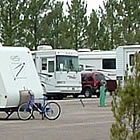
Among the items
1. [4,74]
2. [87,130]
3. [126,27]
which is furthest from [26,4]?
[87,130]

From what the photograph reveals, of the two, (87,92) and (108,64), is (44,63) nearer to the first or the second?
(87,92)

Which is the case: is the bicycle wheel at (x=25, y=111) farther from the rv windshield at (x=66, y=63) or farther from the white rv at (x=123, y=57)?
the rv windshield at (x=66, y=63)

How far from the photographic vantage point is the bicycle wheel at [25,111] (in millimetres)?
19859

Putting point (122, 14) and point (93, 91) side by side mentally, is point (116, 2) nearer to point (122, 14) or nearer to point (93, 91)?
point (122, 14)

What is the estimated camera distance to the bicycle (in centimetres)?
1986

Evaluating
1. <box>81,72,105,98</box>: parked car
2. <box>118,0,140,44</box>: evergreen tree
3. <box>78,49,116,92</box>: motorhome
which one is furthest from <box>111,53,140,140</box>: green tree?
<box>118,0,140,44</box>: evergreen tree

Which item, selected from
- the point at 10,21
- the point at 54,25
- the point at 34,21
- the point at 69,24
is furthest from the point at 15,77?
the point at 69,24

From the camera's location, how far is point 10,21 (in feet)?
149

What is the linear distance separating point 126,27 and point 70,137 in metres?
38.8

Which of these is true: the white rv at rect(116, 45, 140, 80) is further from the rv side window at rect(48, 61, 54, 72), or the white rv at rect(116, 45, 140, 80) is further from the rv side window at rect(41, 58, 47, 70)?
the rv side window at rect(41, 58, 47, 70)

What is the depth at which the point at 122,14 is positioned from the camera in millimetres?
52844

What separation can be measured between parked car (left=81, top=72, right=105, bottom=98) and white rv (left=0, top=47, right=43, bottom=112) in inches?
608

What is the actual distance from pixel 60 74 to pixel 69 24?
59.7ft

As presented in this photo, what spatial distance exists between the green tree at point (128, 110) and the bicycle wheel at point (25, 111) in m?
12.4
